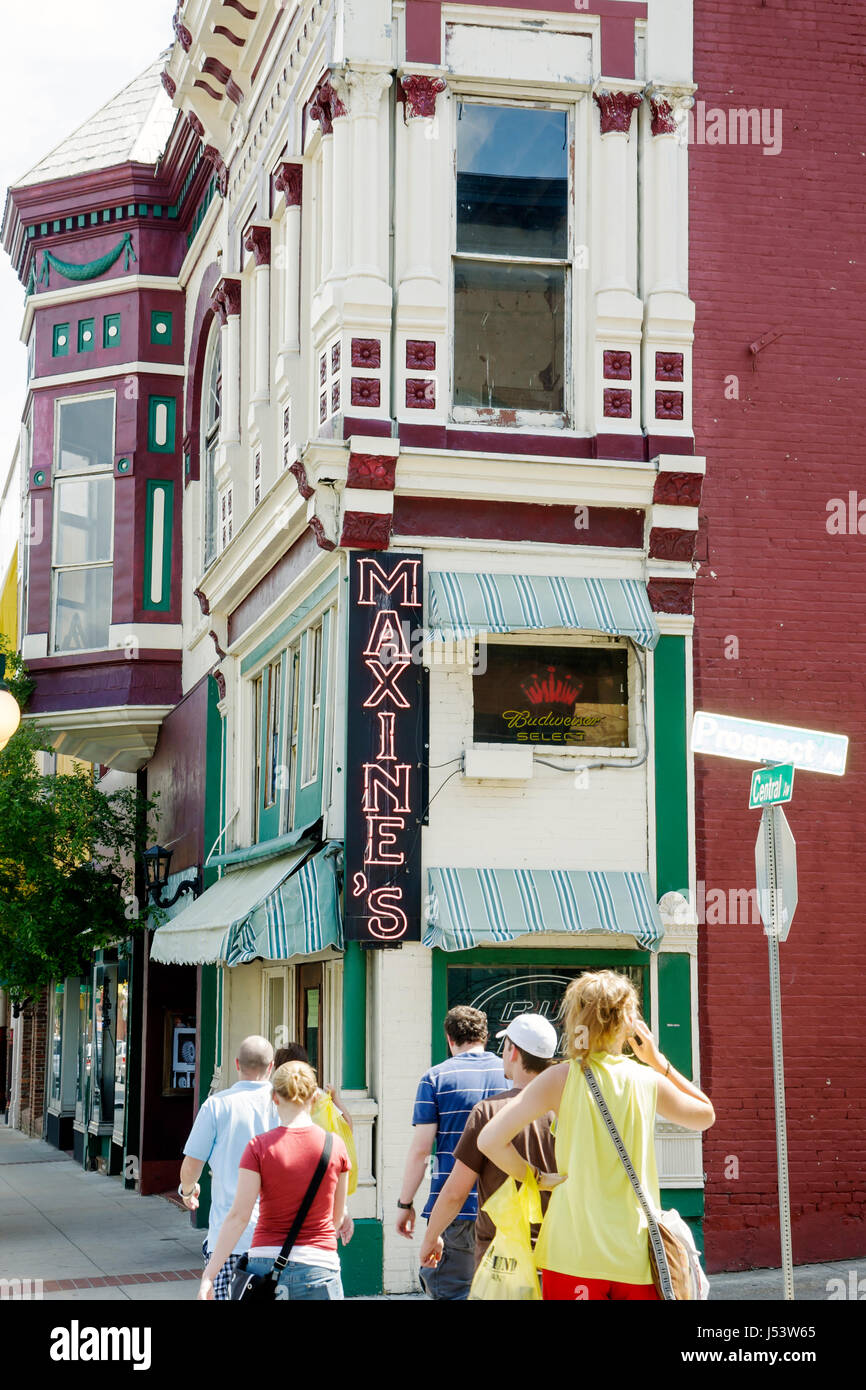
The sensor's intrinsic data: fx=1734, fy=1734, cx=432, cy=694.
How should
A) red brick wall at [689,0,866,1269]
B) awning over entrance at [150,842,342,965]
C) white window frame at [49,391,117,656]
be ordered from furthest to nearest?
white window frame at [49,391,117,656]
red brick wall at [689,0,866,1269]
awning over entrance at [150,842,342,965]

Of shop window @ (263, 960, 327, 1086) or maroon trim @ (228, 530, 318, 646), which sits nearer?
shop window @ (263, 960, 327, 1086)

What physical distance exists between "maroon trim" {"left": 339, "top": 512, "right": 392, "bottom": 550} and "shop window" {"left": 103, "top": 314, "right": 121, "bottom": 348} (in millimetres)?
8719

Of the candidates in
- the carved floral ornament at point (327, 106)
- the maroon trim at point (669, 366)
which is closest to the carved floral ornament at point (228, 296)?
the carved floral ornament at point (327, 106)

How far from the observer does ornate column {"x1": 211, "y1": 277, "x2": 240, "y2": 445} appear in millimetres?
Answer: 17078

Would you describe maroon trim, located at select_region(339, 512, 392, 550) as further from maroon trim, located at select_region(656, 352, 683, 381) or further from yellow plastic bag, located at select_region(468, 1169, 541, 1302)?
yellow plastic bag, located at select_region(468, 1169, 541, 1302)

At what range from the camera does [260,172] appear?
1639 centimetres

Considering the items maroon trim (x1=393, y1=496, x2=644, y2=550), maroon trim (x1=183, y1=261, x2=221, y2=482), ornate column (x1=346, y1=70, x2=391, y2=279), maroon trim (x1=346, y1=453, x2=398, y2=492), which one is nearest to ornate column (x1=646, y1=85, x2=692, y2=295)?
maroon trim (x1=393, y1=496, x2=644, y2=550)

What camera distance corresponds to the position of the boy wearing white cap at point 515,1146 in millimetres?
6988

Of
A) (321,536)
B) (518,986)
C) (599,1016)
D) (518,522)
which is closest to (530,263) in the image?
(518,522)

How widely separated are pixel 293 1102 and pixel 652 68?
9153 millimetres

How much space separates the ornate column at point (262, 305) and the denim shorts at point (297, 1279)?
33.0 feet

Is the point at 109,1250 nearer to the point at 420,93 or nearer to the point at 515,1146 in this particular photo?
the point at 515,1146

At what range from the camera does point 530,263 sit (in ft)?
44.0

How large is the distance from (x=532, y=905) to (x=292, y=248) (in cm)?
628
